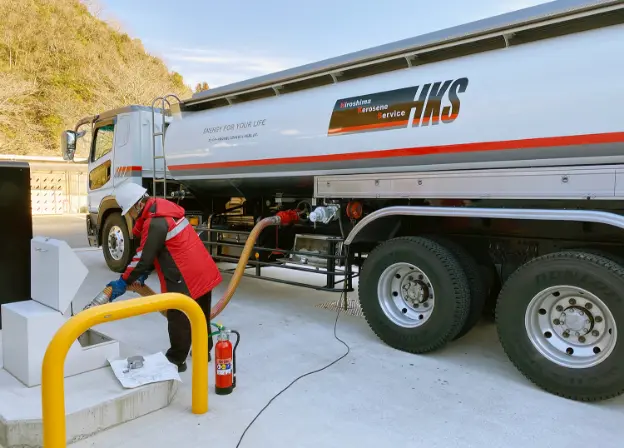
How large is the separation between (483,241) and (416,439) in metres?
2.13

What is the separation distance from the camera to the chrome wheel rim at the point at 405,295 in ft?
13.9

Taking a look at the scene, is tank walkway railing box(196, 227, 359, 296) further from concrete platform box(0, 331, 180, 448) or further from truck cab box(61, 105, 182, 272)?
concrete platform box(0, 331, 180, 448)

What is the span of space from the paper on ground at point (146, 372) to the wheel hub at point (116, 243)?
14.9ft

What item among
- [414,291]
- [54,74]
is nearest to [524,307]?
[414,291]

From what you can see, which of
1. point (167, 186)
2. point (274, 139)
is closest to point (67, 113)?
point (167, 186)

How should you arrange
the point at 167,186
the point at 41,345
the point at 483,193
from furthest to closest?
the point at 167,186 → the point at 483,193 → the point at 41,345

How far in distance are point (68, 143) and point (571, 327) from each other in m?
7.54

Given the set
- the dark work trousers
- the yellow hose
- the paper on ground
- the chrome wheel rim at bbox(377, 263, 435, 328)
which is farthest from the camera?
the yellow hose

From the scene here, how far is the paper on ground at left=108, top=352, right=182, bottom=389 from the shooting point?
9.98ft

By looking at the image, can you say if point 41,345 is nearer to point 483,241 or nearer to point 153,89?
point 483,241

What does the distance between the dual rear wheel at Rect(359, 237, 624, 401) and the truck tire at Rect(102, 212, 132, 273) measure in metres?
4.47

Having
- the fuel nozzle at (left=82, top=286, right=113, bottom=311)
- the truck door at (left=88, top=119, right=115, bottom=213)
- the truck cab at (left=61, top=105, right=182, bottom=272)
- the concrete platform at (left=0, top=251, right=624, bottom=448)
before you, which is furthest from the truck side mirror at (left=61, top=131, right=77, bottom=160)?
the fuel nozzle at (left=82, top=286, right=113, bottom=311)

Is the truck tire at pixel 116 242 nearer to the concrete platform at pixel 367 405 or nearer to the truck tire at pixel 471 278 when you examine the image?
the concrete platform at pixel 367 405

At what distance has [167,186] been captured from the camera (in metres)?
7.41
